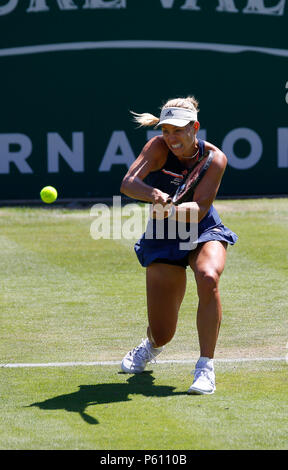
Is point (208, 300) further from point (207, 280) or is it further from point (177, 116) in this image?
point (177, 116)

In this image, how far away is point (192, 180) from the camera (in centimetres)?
612

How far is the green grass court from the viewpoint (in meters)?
5.05

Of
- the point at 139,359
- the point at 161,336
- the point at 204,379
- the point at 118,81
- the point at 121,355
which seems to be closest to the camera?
the point at 204,379

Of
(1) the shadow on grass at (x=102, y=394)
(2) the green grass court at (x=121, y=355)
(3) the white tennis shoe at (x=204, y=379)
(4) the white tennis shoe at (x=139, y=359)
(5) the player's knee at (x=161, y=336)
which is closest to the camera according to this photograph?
(2) the green grass court at (x=121, y=355)

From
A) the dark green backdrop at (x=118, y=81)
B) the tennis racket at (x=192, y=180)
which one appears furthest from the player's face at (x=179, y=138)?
the dark green backdrop at (x=118, y=81)


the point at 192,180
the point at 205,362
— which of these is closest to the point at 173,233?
the point at 192,180

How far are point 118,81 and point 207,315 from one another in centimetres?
1139

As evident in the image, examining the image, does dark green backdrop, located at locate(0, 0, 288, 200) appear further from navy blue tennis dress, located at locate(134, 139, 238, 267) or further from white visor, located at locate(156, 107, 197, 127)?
white visor, located at locate(156, 107, 197, 127)

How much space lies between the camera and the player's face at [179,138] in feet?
20.0

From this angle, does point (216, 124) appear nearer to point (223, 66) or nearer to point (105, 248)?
point (223, 66)

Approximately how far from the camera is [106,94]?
16.8 meters

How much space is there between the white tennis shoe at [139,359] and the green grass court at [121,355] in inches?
2.9

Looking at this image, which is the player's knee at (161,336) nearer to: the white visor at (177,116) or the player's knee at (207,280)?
the player's knee at (207,280)

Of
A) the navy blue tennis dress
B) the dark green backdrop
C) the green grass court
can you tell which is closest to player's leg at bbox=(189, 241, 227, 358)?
the navy blue tennis dress
